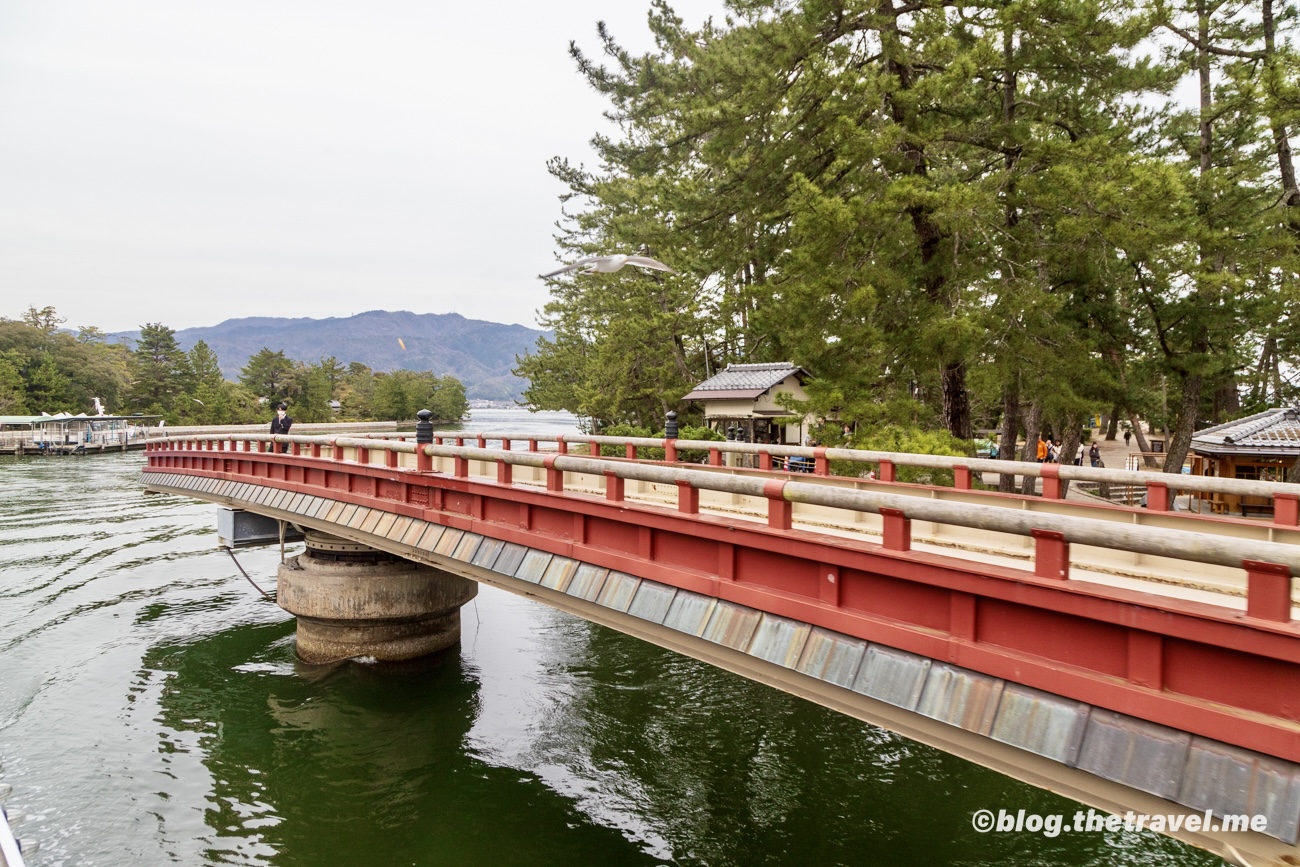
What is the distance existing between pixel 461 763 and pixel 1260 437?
23058 millimetres

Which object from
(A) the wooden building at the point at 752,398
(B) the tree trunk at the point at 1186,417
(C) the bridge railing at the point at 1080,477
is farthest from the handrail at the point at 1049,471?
(A) the wooden building at the point at 752,398

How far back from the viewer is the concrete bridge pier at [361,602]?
13.7 metres

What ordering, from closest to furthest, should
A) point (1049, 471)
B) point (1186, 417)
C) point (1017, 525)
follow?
point (1017, 525), point (1049, 471), point (1186, 417)

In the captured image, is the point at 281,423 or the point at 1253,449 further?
the point at 1253,449

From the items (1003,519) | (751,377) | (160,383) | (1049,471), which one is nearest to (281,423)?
(751,377)

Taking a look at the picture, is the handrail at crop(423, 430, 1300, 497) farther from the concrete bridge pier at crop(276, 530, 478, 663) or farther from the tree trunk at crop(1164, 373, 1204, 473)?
the tree trunk at crop(1164, 373, 1204, 473)

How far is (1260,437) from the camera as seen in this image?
2102 cm

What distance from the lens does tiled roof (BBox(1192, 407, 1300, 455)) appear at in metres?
20.3

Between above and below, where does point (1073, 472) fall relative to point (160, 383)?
below

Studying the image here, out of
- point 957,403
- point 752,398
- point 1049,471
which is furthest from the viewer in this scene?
point 752,398

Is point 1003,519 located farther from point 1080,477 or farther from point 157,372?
point 157,372

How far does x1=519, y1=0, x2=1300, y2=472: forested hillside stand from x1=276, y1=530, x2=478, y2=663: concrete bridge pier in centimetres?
861

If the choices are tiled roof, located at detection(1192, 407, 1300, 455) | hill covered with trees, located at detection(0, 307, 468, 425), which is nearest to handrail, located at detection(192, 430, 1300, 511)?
tiled roof, located at detection(1192, 407, 1300, 455)

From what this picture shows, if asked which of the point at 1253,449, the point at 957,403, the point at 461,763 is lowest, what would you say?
the point at 461,763
